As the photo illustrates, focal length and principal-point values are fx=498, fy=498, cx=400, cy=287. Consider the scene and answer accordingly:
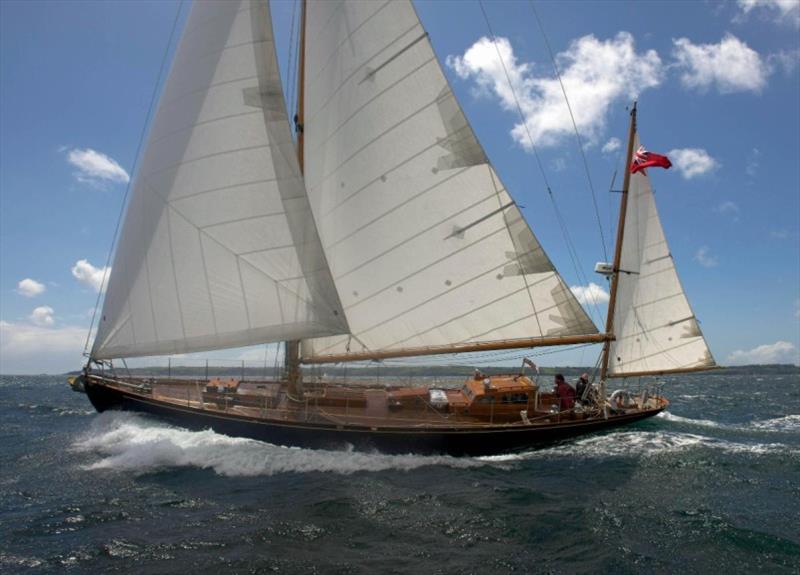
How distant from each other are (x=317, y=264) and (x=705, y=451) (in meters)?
15.2

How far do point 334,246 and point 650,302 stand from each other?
14.6 meters

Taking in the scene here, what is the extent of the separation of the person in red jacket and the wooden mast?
919 cm

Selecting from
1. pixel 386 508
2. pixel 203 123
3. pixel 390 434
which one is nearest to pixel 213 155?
pixel 203 123

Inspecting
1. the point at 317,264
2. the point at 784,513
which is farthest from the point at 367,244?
the point at 784,513

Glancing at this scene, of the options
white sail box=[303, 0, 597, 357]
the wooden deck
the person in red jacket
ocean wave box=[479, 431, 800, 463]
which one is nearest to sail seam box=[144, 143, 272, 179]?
white sail box=[303, 0, 597, 357]

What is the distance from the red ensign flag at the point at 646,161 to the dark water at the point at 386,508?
11.7 m

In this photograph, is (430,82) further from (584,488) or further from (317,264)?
(584,488)

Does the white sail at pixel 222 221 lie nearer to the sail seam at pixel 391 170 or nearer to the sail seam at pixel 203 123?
the sail seam at pixel 203 123

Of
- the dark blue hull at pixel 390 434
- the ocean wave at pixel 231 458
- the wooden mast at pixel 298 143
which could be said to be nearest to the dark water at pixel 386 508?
the ocean wave at pixel 231 458

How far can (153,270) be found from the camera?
1566 cm

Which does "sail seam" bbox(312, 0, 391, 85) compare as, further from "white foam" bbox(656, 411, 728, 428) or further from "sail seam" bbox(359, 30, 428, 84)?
"white foam" bbox(656, 411, 728, 428)

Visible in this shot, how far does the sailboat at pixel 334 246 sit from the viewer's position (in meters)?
15.1

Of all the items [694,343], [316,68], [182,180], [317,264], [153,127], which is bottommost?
[694,343]

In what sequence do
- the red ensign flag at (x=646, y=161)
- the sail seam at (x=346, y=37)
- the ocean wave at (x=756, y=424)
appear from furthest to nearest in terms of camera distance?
1. the ocean wave at (x=756, y=424)
2. the red ensign flag at (x=646, y=161)
3. the sail seam at (x=346, y=37)
